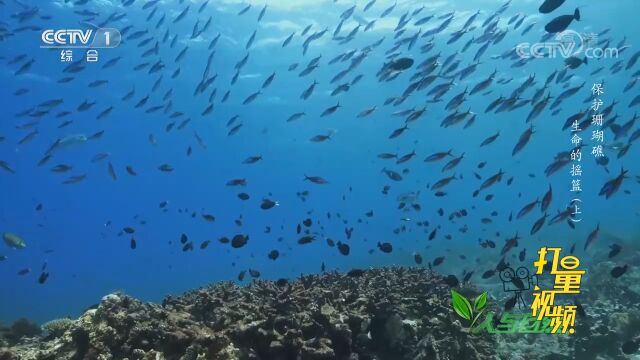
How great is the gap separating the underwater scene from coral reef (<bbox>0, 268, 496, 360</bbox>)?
0.04m

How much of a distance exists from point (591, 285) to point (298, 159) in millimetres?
62385

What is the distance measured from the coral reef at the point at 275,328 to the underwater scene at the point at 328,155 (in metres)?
0.04

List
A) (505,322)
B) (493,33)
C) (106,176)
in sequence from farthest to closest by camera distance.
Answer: (106,176) < (493,33) < (505,322)

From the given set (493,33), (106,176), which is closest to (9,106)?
(106,176)

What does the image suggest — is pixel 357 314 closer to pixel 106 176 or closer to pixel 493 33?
pixel 493 33

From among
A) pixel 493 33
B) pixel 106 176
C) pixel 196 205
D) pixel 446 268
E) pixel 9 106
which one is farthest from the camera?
pixel 196 205

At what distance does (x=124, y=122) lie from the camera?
178 ft

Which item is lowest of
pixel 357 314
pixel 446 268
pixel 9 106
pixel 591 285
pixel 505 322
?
pixel 357 314

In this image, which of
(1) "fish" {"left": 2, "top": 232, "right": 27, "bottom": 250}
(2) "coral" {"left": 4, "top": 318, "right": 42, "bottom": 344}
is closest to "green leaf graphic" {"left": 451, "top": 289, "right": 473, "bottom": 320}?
(2) "coral" {"left": 4, "top": 318, "right": 42, "bottom": 344}

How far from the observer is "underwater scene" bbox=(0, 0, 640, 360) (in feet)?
24.2

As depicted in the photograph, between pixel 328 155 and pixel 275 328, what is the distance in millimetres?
70582

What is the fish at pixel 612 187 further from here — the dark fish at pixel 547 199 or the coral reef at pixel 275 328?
the coral reef at pixel 275 328

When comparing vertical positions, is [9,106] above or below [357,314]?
above

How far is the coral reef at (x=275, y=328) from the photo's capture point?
602 cm
